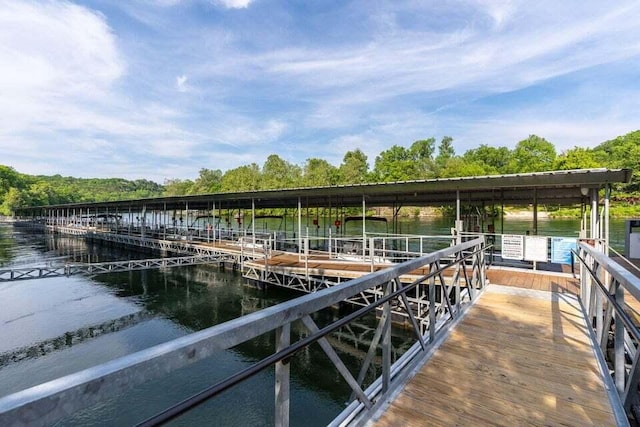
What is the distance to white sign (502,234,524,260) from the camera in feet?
27.0

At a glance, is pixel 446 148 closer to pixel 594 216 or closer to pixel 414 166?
pixel 414 166

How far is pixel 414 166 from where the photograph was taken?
6191 cm

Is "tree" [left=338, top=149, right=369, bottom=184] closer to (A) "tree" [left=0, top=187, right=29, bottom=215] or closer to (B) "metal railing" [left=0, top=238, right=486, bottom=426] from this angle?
(B) "metal railing" [left=0, top=238, right=486, bottom=426]

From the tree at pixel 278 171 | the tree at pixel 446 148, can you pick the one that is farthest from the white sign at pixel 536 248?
the tree at pixel 446 148

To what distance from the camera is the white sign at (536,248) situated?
783 centimetres

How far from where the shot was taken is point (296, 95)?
104 feet

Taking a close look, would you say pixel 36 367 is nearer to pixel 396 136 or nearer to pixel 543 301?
Result: pixel 543 301

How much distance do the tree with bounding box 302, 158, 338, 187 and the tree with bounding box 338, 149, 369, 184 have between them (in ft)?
4.66

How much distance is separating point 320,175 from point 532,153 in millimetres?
37332

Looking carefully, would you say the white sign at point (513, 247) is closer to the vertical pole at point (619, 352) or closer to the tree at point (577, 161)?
the vertical pole at point (619, 352)

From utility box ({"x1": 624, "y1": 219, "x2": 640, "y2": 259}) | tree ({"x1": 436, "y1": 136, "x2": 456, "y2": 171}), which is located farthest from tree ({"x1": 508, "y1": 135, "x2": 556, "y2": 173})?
utility box ({"x1": 624, "y1": 219, "x2": 640, "y2": 259})

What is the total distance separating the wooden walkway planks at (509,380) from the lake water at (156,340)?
4194mm

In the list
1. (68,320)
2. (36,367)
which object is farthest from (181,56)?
(36,367)

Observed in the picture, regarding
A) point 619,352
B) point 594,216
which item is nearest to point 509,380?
point 619,352
